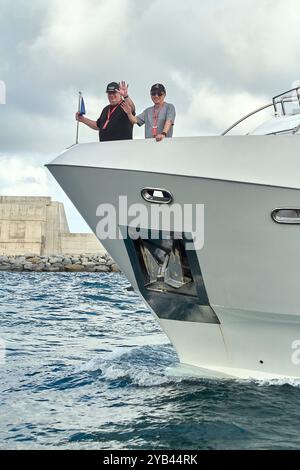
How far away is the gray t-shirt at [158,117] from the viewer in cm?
606

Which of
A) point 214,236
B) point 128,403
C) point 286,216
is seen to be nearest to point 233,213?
point 214,236

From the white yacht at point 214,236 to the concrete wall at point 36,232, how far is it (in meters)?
51.2

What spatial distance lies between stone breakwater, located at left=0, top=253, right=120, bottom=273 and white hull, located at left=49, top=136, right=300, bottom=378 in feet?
135

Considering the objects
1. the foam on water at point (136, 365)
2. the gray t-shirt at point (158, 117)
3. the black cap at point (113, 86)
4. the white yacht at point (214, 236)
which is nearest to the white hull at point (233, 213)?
the white yacht at point (214, 236)

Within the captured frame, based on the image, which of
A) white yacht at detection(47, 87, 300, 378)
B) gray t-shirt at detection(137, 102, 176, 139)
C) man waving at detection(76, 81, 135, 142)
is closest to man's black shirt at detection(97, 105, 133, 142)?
man waving at detection(76, 81, 135, 142)

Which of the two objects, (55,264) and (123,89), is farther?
(55,264)

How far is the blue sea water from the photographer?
4809 mm

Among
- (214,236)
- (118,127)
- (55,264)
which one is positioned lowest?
(214,236)

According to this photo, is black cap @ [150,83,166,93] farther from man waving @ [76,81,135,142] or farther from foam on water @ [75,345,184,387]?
foam on water @ [75,345,184,387]

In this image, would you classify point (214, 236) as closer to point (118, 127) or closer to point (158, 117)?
point (158, 117)

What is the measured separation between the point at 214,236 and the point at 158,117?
1.34 meters

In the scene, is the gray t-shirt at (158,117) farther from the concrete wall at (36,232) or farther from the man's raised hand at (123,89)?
the concrete wall at (36,232)

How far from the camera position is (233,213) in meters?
5.61

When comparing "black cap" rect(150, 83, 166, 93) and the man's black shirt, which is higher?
"black cap" rect(150, 83, 166, 93)
